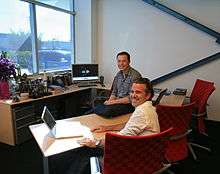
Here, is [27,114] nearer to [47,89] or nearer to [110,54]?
[47,89]

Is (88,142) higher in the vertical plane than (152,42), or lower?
lower

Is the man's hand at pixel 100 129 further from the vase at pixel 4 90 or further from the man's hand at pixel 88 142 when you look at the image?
the vase at pixel 4 90

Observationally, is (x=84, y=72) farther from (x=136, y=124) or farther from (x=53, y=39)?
(x=136, y=124)

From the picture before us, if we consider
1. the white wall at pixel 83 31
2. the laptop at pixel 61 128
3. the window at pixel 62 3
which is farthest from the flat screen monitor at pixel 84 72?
the laptop at pixel 61 128

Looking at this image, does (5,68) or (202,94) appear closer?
(5,68)

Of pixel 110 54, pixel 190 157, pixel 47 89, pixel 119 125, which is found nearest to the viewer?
pixel 119 125

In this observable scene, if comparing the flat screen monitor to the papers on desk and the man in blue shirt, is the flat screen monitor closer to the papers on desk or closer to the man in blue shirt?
the man in blue shirt

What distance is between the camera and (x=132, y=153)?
1.27 m

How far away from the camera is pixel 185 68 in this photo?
4.40 metres

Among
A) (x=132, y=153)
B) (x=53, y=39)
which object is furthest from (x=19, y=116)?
(x=132, y=153)

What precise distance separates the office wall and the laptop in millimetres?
2942

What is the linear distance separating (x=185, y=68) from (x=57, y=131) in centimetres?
322

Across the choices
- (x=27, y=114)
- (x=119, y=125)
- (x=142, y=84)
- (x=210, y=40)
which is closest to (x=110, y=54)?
(x=210, y=40)

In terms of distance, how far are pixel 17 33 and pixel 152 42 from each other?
8.57 feet
